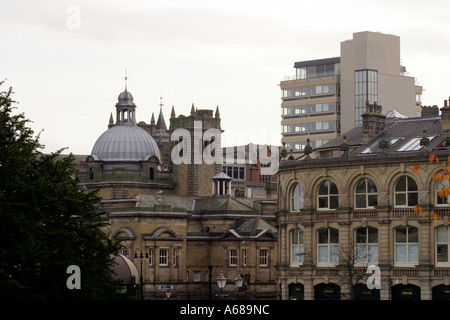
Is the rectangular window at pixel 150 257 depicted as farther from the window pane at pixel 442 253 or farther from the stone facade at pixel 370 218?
the window pane at pixel 442 253

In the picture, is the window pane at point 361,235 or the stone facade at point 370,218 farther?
the window pane at point 361,235

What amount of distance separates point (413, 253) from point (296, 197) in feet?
37.4

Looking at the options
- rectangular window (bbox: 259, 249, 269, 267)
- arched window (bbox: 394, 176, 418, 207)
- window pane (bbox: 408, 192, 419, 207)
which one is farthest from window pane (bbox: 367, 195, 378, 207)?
rectangular window (bbox: 259, 249, 269, 267)

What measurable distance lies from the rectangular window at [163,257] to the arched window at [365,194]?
140 ft

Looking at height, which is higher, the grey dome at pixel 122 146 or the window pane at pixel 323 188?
the grey dome at pixel 122 146

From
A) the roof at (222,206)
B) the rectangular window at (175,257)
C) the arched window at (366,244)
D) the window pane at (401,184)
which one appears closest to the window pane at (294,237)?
the arched window at (366,244)

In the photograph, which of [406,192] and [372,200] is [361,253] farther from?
[406,192]

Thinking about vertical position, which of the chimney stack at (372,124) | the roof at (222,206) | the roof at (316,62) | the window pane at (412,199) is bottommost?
the window pane at (412,199)

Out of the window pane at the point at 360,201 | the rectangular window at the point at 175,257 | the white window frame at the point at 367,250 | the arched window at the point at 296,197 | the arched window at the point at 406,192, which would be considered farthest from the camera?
the rectangular window at the point at 175,257

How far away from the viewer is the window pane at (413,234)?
7675 centimetres

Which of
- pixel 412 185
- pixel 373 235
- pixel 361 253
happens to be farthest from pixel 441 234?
pixel 361 253

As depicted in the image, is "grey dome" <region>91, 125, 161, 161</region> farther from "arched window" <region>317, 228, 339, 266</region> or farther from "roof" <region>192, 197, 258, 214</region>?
"arched window" <region>317, 228, 339, 266</region>

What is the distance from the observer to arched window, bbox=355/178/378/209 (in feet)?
260

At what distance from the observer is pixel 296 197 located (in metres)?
84.6
